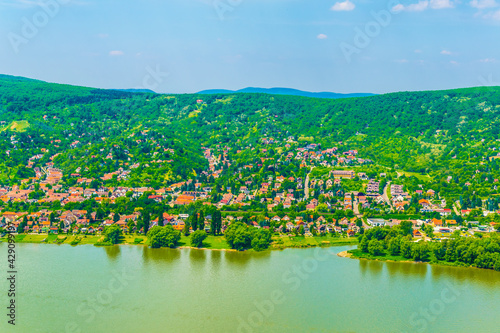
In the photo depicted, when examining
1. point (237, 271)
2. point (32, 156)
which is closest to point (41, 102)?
point (32, 156)

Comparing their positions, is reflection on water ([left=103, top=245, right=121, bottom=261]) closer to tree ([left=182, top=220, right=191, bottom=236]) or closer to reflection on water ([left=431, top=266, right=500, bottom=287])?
tree ([left=182, top=220, right=191, bottom=236])

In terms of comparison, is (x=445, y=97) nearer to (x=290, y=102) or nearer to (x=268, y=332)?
(x=290, y=102)

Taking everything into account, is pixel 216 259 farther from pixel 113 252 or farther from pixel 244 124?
pixel 244 124

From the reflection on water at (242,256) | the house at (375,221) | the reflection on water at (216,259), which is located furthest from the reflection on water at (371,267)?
the house at (375,221)

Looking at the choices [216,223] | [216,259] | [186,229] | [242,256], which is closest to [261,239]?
[242,256]

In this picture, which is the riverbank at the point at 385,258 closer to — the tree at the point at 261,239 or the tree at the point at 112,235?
the tree at the point at 261,239

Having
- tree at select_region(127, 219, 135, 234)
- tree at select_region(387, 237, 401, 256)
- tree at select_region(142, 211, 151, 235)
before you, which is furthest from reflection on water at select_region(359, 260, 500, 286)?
tree at select_region(127, 219, 135, 234)
